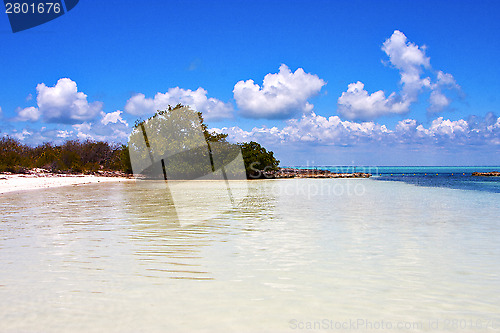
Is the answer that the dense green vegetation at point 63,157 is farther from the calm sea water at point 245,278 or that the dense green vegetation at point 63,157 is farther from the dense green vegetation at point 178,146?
the calm sea water at point 245,278

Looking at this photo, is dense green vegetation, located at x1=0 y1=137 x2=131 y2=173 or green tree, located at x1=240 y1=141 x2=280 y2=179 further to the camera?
green tree, located at x1=240 y1=141 x2=280 y2=179

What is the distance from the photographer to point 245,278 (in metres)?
5.61

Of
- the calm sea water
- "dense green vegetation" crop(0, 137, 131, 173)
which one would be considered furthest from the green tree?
the calm sea water

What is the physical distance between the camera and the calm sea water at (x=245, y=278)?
4.05 metres

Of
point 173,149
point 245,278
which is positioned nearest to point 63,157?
point 173,149

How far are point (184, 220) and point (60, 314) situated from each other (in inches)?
305

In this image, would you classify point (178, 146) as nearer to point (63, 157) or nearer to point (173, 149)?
point (173, 149)

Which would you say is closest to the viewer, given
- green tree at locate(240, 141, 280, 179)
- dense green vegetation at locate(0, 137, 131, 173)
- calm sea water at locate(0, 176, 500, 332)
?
calm sea water at locate(0, 176, 500, 332)

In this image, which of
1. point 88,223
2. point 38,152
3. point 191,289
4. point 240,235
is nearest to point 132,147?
point 38,152

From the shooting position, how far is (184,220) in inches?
468

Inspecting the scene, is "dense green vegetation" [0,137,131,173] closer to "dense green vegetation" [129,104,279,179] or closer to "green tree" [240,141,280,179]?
"dense green vegetation" [129,104,279,179]

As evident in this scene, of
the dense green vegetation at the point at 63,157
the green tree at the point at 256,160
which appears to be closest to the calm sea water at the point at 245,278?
the dense green vegetation at the point at 63,157

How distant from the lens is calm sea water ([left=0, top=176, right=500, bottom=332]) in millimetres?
4051

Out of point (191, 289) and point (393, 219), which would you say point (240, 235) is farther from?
point (393, 219)
